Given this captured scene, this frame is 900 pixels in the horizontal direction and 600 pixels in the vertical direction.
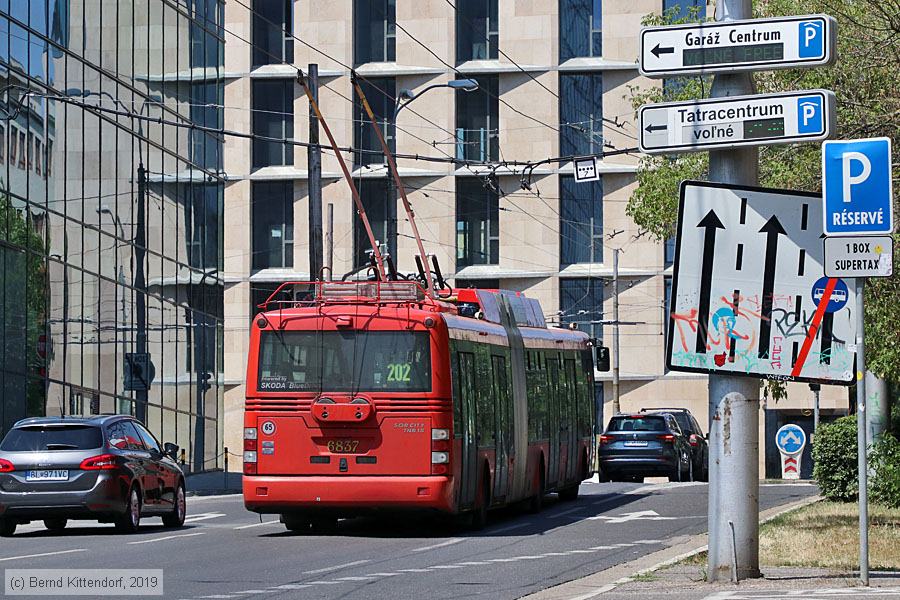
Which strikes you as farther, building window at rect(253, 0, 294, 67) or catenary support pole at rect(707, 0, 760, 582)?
building window at rect(253, 0, 294, 67)

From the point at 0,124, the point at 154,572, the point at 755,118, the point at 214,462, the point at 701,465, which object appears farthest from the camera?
the point at 214,462

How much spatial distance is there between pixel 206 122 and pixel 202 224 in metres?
2.77

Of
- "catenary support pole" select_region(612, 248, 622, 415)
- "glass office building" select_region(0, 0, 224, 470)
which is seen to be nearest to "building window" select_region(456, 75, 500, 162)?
"catenary support pole" select_region(612, 248, 622, 415)

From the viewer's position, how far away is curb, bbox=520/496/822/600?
43.7 ft

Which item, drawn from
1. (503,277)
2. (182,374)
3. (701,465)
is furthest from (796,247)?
(503,277)

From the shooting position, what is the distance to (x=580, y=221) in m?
69.3

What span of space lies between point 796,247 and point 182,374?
34.5m

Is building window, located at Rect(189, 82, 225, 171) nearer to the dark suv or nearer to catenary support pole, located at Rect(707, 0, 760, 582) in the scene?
the dark suv

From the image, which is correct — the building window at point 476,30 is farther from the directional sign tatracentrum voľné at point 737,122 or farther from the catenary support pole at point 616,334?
the directional sign tatracentrum voľné at point 737,122

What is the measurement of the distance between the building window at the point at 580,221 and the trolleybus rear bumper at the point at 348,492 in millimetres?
48813

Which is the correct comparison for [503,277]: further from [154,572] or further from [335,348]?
[154,572]

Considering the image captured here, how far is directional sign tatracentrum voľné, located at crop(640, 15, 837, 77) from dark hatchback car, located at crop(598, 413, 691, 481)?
24723mm

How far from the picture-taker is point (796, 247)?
13.2m

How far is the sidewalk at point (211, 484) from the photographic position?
39.3 meters
